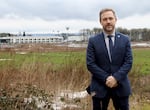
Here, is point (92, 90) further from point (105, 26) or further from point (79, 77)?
point (79, 77)

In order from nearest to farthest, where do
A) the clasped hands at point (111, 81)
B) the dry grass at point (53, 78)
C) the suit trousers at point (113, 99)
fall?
1. the clasped hands at point (111, 81)
2. the suit trousers at point (113, 99)
3. the dry grass at point (53, 78)

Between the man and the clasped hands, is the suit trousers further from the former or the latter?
the clasped hands

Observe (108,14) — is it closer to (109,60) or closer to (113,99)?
(109,60)

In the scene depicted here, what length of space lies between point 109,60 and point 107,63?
1.8 inches

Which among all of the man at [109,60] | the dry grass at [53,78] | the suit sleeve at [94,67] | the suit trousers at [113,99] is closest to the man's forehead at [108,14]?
the man at [109,60]

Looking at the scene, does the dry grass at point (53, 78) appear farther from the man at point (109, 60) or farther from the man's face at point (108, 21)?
the man's face at point (108, 21)

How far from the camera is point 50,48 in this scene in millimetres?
9758

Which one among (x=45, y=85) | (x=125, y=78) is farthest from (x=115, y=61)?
(x=45, y=85)

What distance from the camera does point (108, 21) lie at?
468cm

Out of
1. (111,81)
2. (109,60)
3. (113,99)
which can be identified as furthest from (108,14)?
(113,99)

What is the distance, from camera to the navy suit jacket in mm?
4711

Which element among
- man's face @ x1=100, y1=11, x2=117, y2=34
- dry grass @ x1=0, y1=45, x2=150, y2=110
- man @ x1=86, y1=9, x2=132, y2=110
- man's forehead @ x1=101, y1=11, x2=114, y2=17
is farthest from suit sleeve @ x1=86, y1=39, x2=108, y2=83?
dry grass @ x1=0, y1=45, x2=150, y2=110

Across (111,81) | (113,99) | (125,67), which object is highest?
(125,67)

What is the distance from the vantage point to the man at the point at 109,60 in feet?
15.4
